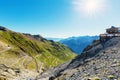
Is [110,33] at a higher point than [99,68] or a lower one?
higher

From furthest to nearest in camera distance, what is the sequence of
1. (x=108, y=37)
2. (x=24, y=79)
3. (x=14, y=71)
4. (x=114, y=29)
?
1. (x=14, y=71)
2. (x=24, y=79)
3. (x=114, y=29)
4. (x=108, y=37)

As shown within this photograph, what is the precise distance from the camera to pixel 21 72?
179000 millimetres

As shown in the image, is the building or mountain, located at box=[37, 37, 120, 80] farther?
the building

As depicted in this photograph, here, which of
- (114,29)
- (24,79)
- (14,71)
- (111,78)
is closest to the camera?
(111,78)

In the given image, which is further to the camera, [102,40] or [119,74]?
[102,40]

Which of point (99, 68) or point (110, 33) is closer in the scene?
point (99, 68)

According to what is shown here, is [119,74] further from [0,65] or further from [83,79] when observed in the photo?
[0,65]

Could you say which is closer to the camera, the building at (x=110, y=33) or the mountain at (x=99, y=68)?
the mountain at (x=99, y=68)

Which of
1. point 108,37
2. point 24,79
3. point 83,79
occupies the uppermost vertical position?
point 108,37

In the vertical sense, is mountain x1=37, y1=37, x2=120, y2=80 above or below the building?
below

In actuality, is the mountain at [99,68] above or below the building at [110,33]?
below

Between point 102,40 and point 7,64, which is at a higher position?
point 102,40

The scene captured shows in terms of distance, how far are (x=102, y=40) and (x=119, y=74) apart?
2570 inches

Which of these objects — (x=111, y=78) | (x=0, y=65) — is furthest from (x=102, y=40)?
(x=0, y=65)
